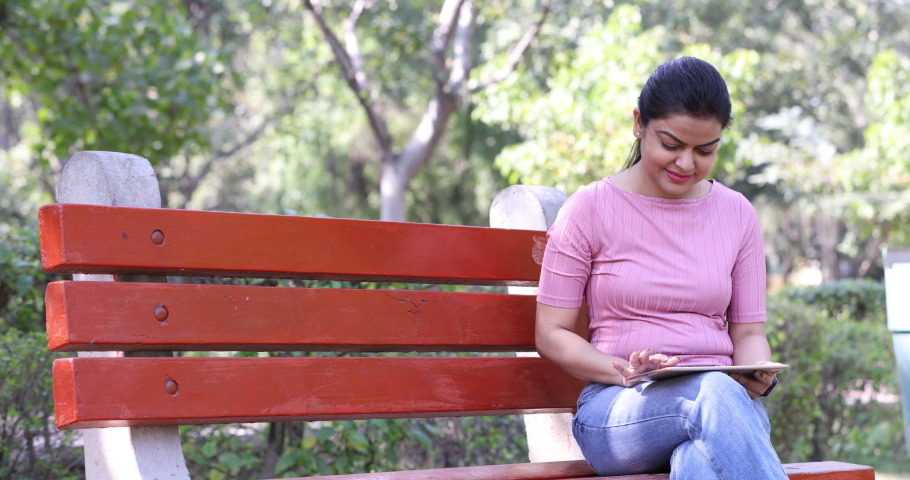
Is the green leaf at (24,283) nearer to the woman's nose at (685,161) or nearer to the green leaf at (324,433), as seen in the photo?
the green leaf at (324,433)

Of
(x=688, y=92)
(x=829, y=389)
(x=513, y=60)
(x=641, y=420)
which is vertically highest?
(x=513, y=60)

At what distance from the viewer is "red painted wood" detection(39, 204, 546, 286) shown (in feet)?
5.85

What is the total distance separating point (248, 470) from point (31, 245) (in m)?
1.25

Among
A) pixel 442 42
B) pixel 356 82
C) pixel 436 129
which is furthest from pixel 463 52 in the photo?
pixel 356 82

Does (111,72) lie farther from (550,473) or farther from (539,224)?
(550,473)

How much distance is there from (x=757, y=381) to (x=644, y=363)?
1.12 ft

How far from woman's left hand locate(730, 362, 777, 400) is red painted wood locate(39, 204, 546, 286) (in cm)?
59

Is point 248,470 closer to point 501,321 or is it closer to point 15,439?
point 15,439

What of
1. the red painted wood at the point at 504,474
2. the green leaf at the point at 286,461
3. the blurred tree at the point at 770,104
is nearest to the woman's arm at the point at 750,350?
the red painted wood at the point at 504,474

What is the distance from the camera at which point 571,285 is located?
6.98ft

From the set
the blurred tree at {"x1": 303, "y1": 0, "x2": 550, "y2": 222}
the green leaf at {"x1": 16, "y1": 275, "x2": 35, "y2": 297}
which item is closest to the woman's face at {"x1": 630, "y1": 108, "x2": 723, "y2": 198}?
the green leaf at {"x1": 16, "y1": 275, "x2": 35, "y2": 297}

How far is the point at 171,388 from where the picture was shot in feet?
5.99

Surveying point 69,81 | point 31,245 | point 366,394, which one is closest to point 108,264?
point 366,394

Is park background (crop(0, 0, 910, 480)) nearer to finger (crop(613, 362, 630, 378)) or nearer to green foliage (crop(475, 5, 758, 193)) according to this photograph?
green foliage (crop(475, 5, 758, 193))
